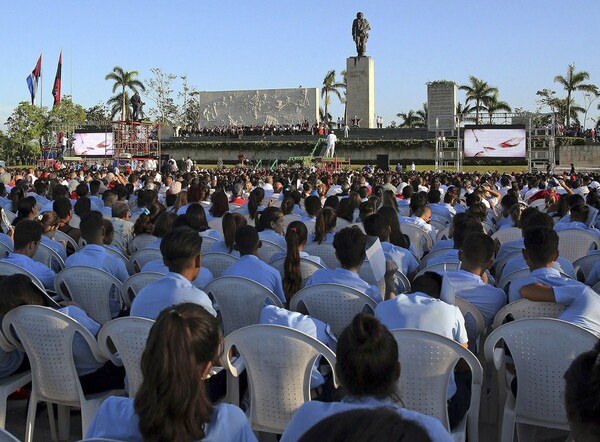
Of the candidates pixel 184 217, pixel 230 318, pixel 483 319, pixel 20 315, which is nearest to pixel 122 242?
pixel 184 217

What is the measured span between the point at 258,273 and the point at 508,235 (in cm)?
382

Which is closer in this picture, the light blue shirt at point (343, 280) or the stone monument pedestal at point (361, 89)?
the light blue shirt at point (343, 280)

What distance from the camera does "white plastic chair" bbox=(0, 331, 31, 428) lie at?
412 cm

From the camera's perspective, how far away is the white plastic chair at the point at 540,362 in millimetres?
3445

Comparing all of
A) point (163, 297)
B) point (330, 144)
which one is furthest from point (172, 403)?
point (330, 144)

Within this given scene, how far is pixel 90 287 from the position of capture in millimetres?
5250

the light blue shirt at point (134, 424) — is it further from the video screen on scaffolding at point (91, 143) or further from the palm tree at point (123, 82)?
the palm tree at point (123, 82)

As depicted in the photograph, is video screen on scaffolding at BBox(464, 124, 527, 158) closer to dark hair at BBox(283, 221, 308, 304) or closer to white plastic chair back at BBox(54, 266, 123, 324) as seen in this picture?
dark hair at BBox(283, 221, 308, 304)

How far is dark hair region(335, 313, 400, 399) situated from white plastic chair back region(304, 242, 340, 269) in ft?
14.0

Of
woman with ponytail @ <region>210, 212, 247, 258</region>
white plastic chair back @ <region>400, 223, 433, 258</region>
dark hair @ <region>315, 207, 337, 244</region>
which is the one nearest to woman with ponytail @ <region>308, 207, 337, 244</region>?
dark hair @ <region>315, 207, 337, 244</region>

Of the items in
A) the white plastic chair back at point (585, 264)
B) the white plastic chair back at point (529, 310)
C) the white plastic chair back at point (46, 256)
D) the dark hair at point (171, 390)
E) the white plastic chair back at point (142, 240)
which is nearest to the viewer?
the dark hair at point (171, 390)

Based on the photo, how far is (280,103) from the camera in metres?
55.6

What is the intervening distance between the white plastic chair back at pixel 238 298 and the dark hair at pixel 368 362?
212cm

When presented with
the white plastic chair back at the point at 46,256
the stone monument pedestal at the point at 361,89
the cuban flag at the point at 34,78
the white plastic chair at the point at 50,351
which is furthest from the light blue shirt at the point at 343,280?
the stone monument pedestal at the point at 361,89
